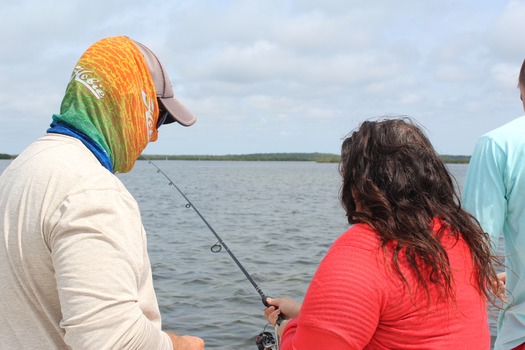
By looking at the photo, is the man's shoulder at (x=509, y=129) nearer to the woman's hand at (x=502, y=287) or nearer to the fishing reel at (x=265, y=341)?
the woman's hand at (x=502, y=287)

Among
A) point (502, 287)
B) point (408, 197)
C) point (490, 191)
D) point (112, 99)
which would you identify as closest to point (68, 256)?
point (112, 99)

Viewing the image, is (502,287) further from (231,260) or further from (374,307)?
(231,260)

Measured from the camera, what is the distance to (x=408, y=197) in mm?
1803

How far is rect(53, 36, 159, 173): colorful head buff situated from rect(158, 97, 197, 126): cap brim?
131 mm

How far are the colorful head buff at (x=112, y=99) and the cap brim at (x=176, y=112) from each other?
0.43 ft

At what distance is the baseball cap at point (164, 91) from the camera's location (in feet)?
6.48

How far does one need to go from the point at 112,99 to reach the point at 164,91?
1.06 ft

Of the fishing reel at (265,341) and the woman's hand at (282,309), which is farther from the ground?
the woman's hand at (282,309)

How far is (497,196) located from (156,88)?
1.52 meters

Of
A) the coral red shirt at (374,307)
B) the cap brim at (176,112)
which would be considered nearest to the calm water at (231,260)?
the coral red shirt at (374,307)

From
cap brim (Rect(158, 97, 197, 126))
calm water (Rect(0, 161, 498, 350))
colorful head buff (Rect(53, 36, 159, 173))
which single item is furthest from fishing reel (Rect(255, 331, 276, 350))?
colorful head buff (Rect(53, 36, 159, 173))

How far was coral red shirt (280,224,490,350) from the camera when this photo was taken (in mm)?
1600

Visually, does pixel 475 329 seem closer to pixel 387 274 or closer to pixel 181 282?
pixel 387 274

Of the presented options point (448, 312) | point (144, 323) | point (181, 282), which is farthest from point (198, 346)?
point (181, 282)
